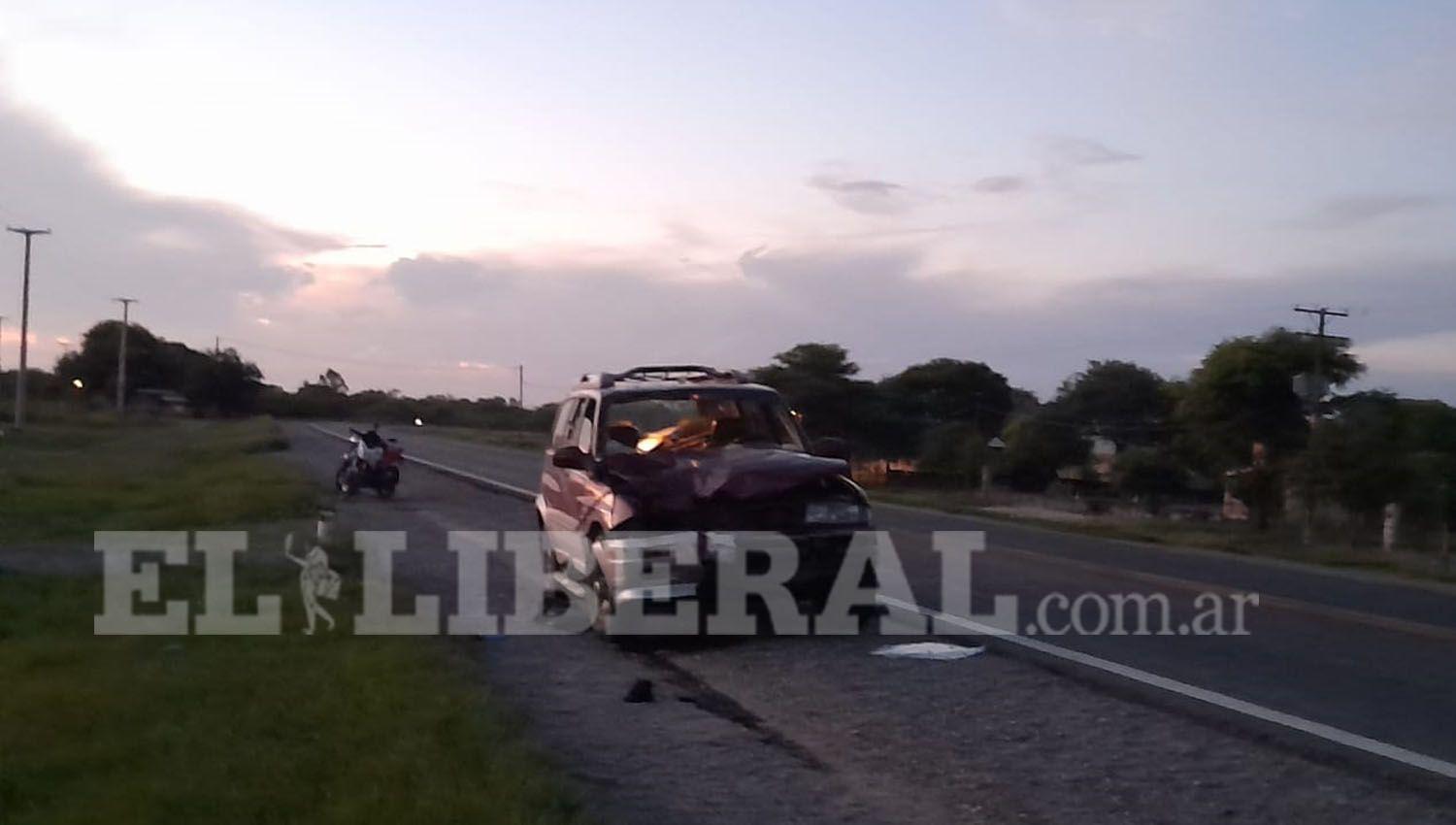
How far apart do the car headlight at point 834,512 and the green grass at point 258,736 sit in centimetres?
276

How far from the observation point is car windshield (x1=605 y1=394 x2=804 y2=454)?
13234 millimetres

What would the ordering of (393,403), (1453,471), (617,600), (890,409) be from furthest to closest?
(393,403)
(890,409)
(1453,471)
(617,600)

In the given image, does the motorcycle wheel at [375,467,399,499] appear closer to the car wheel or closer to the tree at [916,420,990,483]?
the car wheel

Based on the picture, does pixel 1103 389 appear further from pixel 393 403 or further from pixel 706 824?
pixel 393 403

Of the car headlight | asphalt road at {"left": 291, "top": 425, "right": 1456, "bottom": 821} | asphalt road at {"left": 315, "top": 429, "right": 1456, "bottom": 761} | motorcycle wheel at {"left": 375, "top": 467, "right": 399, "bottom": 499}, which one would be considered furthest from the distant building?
the car headlight

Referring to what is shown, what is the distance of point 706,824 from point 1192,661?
5267 millimetres

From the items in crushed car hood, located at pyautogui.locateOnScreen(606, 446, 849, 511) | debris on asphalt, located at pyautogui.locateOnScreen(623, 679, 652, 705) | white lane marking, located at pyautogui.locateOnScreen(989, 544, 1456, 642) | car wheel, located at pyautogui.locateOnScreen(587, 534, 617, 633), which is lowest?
debris on asphalt, located at pyautogui.locateOnScreen(623, 679, 652, 705)

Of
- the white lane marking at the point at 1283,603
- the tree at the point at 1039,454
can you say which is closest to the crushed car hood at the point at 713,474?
the white lane marking at the point at 1283,603

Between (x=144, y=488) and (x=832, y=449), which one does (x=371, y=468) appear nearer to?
(x=144, y=488)

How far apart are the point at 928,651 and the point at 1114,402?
194 ft

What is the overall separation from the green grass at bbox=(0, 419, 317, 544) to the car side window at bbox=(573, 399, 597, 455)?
959 centimetres

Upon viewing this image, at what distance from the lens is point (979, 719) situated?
8.80 meters

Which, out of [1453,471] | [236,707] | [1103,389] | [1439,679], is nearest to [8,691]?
[236,707]

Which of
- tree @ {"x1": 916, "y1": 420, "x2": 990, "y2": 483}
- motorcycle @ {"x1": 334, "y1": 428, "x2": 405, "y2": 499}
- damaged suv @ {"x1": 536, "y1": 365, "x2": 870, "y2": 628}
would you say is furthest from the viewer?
tree @ {"x1": 916, "y1": 420, "x2": 990, "y2": 483}
